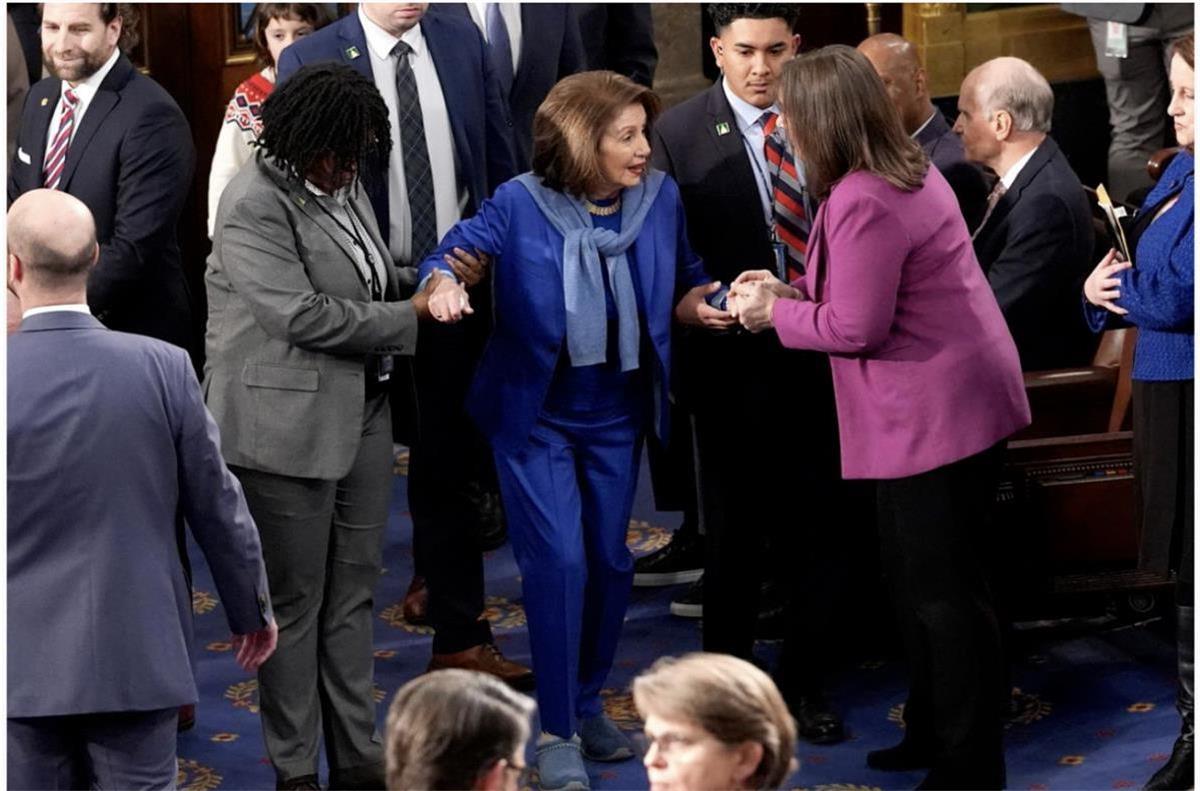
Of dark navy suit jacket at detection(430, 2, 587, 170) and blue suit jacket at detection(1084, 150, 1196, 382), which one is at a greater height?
dark navy suit jacket at detection(430, 2, 587, 170)

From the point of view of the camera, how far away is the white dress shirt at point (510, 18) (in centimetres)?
530

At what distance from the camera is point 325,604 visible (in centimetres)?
435

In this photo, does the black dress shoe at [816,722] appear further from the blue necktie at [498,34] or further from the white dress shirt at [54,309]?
the white dress shirt at [54,309]

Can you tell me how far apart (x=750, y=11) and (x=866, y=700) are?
1.60m

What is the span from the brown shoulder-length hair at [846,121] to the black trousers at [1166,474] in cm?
66

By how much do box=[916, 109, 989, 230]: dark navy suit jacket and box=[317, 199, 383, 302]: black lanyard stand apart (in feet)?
4.42

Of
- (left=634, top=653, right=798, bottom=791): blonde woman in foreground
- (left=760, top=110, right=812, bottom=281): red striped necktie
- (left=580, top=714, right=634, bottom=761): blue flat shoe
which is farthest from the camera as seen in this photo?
(left=760, top=110, right=812, bottom=281): red striped necktie

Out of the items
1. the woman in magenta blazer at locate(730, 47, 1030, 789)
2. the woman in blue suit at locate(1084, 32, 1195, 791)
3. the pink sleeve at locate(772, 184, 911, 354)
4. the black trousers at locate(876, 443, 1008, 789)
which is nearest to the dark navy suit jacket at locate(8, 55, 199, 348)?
the woman in magenta blazer at locate(730, 47, 1030, 789)

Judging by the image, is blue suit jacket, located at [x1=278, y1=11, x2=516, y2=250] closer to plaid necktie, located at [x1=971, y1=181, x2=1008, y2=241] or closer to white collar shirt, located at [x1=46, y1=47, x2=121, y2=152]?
white collar shirt, located at [x1=46, y1=47, x2=121, y2=152]

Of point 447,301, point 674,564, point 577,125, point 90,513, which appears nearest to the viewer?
point 90,513

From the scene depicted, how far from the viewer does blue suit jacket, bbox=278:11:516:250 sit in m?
4.80

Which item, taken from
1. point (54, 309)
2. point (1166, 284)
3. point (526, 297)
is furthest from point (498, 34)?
point (54, 309)

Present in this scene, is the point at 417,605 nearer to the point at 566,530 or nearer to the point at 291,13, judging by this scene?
the point at 566,530

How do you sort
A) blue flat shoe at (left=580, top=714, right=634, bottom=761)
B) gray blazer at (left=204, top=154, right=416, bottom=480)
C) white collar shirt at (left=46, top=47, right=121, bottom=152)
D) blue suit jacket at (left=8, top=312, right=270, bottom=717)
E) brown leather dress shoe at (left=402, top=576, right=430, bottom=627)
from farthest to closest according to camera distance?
1. brown leather dress shoe at (left=402, top=576, right=430, bottom=627)
2. white collar shirt at (left=46, top=47, right=121, bottom=152)
3. blue flat shoe at (left=580, top=714, right=634, bottom=761)
4. gray blazer at (left=204, top=154, right=416, bottom=480)
5. blue suit jacket at (left=8, top=312, right=270, bottom=717)
